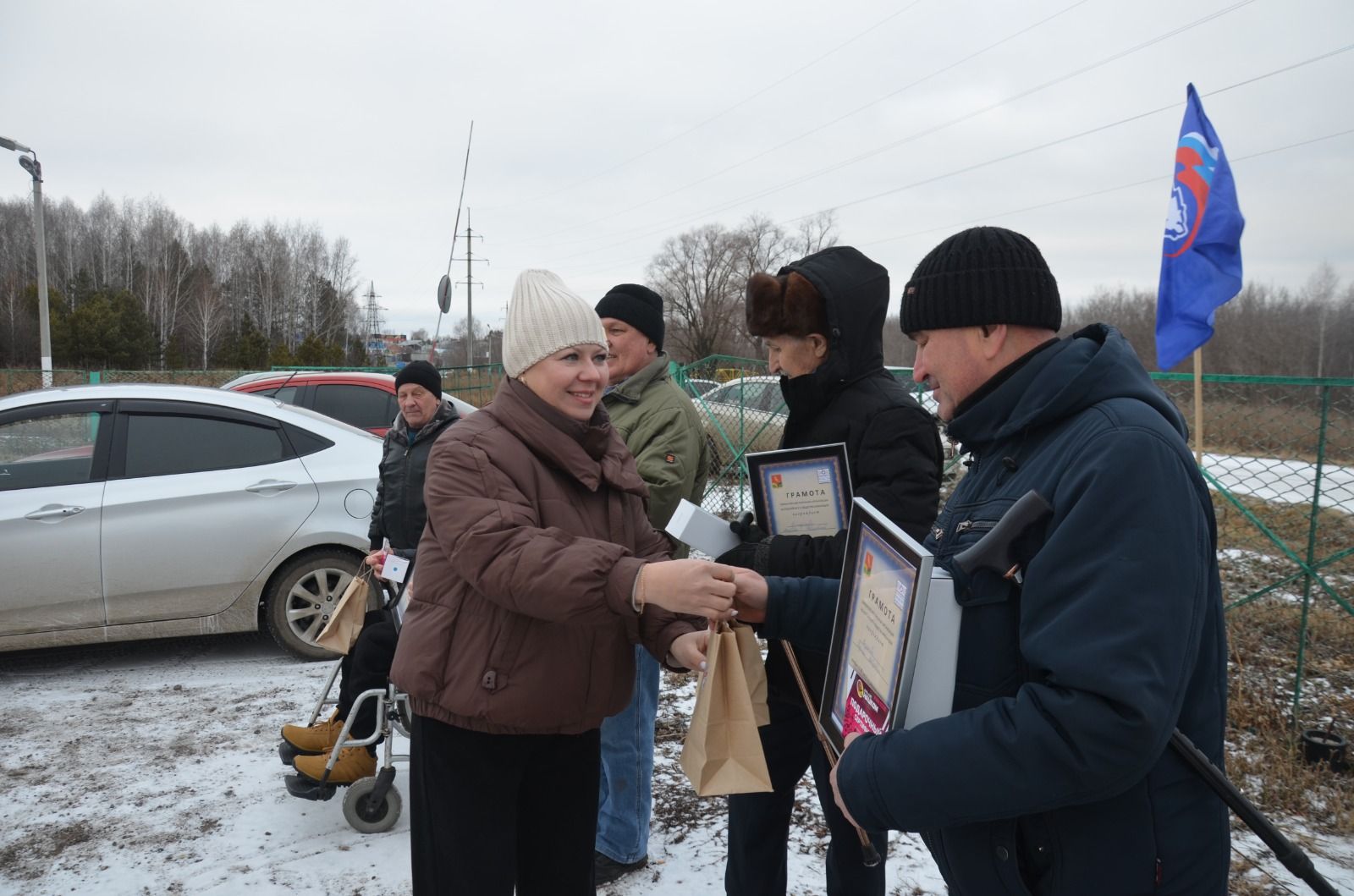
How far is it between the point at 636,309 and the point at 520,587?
1.54m

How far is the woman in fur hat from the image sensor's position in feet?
7.32

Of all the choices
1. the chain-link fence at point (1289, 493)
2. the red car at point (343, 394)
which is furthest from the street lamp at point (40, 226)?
the chain-link fence at point (1289, 493)

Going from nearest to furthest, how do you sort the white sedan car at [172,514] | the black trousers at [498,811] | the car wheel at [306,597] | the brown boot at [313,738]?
the black trousers at [498,811] < the brown boot at [313,738] < the white sedan car at [172,514] < the car wheel at [306,597]

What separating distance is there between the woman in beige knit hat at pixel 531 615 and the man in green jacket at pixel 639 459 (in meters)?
0.67

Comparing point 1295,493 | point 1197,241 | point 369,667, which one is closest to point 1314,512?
point 1295,493

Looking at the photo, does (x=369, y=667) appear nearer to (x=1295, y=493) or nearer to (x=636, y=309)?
(x=636, y=309)

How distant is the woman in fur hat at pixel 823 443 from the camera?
7.32 feet

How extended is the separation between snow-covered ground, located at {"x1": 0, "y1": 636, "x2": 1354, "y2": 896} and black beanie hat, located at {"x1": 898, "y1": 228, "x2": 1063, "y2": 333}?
7.73 ft

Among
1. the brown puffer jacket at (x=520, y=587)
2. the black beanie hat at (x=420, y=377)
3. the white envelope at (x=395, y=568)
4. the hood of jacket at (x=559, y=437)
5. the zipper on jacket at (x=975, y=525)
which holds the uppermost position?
the black beanie hat at (x=420, y=377)

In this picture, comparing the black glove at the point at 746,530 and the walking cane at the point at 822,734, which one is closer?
the walking cane at the point at 822,734

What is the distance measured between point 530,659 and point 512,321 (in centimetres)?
83

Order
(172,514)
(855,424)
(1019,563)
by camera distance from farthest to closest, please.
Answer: (172,514), (855,424), (1019,563)

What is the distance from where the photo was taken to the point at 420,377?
4191mm

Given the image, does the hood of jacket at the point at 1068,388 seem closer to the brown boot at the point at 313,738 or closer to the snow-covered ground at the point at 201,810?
the snow-covered ground at the point at 201,810
